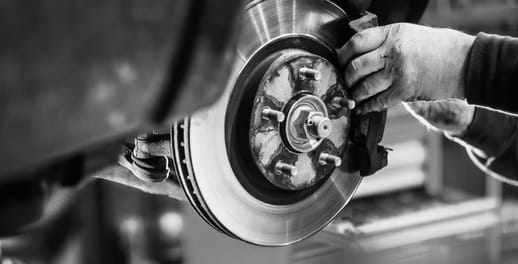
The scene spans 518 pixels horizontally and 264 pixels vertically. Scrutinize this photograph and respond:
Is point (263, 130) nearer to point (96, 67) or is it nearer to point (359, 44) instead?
point (359, 44)

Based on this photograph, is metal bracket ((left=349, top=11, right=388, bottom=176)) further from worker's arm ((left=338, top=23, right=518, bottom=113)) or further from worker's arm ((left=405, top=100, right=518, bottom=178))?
worker's arm ((left=405, top=100, right=518, bottom=178))

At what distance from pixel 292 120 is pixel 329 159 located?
0.06 meters

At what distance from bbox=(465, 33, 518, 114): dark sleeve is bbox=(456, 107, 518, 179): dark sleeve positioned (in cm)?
32

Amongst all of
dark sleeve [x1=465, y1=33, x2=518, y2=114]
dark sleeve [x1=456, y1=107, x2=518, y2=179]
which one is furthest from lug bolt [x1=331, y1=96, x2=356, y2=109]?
dark sleeve [x1=456, y1=107, x2=518, y2=179]

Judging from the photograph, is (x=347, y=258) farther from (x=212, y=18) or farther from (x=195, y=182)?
(x=212, y=18)

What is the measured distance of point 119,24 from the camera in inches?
12.8

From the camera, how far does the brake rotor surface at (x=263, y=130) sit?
1.96ft

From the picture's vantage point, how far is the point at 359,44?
2.22ft

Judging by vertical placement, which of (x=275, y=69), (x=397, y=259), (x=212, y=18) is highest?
(x=212, y=18)

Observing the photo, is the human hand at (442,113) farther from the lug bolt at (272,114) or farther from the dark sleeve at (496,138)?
the lug bolt at (272,114)

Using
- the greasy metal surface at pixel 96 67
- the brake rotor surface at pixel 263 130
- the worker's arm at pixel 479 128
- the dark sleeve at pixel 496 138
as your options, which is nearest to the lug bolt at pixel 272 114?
the brake rotor surface at pixel 263 130

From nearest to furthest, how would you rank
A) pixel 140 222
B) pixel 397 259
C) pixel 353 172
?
pixel 353 172
pixel 140 222
pixel 397 259

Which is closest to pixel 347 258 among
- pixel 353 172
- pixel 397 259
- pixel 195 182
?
pixel 397 259

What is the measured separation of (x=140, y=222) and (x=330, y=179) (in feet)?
2.96
